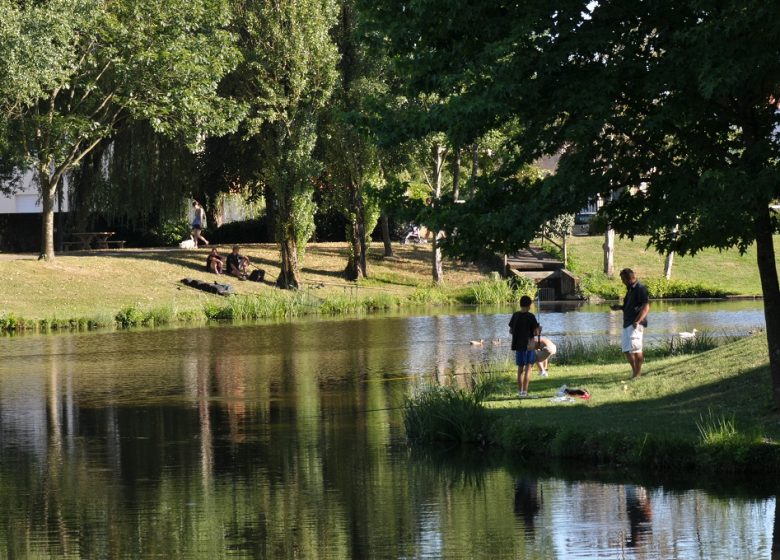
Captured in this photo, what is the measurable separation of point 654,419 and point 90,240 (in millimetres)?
49150

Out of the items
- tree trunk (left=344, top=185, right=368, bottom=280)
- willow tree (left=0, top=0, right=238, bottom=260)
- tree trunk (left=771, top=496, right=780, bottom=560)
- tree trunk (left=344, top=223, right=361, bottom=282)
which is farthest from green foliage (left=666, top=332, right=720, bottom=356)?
tree trunk (left=344, top=223, right=361, bottom=282)

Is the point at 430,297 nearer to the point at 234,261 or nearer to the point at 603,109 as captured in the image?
the point at 234,261

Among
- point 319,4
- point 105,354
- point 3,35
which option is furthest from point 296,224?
point 105,354

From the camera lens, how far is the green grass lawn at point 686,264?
6347 centimetres

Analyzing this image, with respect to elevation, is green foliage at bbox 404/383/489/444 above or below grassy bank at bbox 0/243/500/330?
below

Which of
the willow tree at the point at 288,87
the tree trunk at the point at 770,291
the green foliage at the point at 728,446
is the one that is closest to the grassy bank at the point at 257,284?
the willow tree at the point at 288,87

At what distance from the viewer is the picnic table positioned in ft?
208

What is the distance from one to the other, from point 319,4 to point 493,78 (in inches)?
1464

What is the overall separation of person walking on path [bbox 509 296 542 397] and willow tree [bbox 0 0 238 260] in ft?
99.4

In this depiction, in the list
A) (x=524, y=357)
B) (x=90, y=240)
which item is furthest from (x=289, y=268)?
(x=524, y=357)

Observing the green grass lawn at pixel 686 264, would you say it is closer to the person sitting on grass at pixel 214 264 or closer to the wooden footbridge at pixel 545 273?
the wooden footbridge at pixel 545 273

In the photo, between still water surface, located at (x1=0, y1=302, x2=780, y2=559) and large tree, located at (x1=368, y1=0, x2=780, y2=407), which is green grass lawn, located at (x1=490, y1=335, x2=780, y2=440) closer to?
large tree, located at (x1=368, y1=0, x2=780, y2=407)

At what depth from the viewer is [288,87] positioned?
54969 millimetres

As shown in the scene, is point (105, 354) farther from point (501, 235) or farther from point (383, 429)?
point (501, 235)
